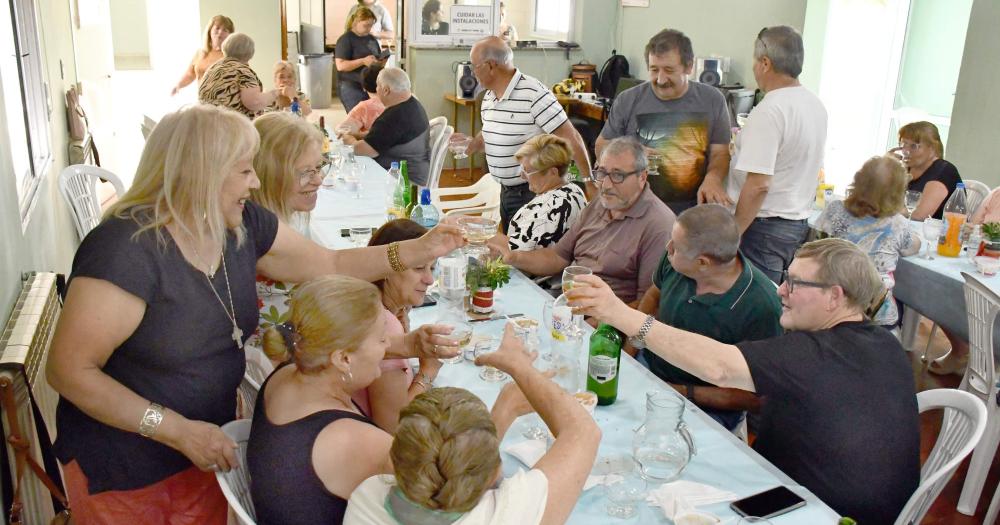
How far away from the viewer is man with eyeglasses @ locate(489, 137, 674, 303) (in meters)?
3.14

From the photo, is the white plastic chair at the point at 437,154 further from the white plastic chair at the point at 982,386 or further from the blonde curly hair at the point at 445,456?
the blonde curly hair at the point at 445,456

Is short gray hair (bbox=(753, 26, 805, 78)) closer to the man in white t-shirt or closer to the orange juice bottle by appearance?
the man in white t-shirt

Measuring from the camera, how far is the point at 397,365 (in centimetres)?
203

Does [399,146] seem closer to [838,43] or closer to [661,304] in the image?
[661,304]

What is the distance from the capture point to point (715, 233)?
2.45 meters

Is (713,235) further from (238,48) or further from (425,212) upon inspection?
(238,48)

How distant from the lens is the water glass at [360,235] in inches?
137

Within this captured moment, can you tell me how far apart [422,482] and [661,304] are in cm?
173

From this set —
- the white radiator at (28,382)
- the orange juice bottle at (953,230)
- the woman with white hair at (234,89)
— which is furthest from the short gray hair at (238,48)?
the orange juice bottle at (953,230)

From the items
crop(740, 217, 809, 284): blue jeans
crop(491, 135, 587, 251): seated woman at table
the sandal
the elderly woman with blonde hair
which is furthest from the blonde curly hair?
the sandal

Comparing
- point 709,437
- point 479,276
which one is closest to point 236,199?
point 479,276

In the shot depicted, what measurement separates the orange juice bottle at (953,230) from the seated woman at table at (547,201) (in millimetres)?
1723

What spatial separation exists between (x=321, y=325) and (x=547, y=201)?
2179mm

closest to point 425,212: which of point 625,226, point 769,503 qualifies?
point 625,226
